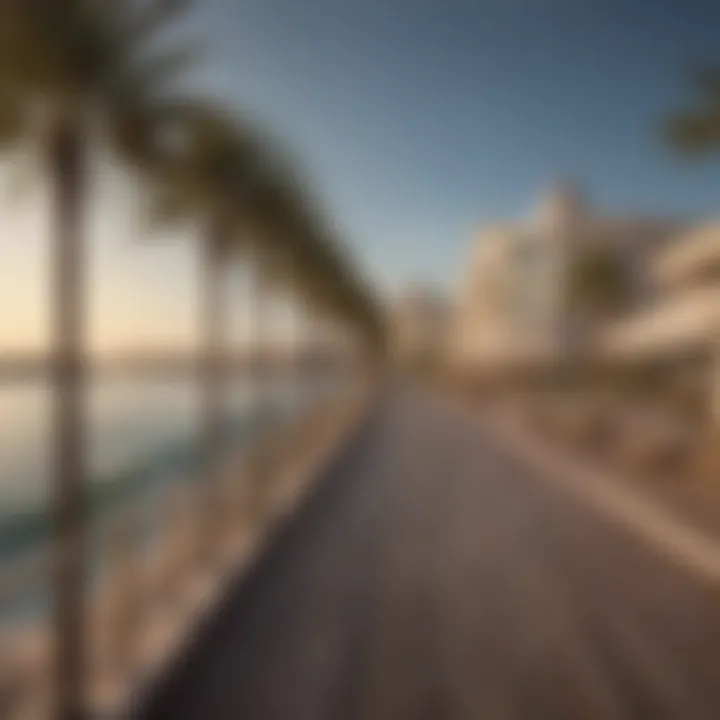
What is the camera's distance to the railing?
3.40m

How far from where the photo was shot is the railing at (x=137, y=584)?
3.40m

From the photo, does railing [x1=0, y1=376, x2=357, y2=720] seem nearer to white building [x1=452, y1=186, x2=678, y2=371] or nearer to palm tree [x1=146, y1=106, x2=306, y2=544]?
palm tree [x1=146, y1=106, x2=306, y2=544]

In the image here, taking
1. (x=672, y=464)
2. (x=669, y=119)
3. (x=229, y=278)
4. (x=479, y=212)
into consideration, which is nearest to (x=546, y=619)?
(x=479, y=212)

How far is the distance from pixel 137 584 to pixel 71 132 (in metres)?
2.04

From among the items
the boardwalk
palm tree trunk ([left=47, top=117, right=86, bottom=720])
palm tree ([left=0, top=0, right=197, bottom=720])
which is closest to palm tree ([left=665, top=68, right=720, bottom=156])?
the boardwalk

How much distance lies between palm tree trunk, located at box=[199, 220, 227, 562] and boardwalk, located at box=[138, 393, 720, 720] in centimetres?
80

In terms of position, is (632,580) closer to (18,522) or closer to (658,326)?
(658,326)

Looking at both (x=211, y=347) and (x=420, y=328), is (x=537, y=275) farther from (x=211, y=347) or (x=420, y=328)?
(x=420, y=328)

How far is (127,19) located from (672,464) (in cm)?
699

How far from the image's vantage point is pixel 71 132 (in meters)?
3.45

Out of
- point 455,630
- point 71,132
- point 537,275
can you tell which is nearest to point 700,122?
point 537,275

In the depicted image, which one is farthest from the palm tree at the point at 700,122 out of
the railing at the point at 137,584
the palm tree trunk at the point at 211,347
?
the palm tree trunk at the point at 211,347

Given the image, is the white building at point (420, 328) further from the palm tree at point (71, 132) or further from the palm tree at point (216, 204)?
the palm tree at point (71, 132)

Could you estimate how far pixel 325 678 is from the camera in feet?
11.6
